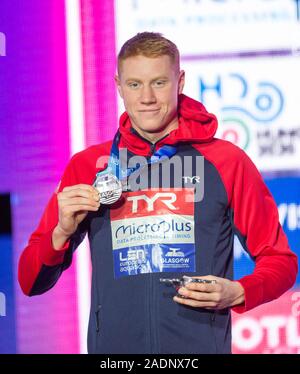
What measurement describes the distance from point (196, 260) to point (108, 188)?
10.8 inches

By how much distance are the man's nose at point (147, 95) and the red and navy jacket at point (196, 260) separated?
99 mm

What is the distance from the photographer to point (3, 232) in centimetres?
273

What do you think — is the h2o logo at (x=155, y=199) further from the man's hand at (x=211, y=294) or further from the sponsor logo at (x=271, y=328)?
the sponsor logo at (x=271, y=328)

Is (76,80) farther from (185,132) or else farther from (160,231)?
(160,231)

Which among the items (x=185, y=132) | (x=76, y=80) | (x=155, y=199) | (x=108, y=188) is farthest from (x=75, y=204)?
(x=76, y=80)

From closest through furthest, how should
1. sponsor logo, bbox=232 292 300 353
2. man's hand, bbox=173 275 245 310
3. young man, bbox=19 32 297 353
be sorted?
1. man's hand, bbox=173 275 245 310
2. young man, bbox=19 32 297 353
3. sponsor logo, bbox=232 292 300 353

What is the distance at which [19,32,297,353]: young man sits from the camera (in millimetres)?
2080

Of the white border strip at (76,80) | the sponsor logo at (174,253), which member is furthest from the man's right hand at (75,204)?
the white border strip at (76,80)

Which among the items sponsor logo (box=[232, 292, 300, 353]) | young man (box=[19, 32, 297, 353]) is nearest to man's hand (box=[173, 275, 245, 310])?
young man (box=[19, 32, 297, 353])

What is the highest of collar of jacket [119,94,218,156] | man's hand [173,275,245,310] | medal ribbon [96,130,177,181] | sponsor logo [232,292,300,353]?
collar of jacket [119,94,218,156]

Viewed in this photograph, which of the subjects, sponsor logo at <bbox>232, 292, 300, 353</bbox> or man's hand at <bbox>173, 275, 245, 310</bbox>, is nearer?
man's hand at <bbox>173, 275, 245, 310</bbox>

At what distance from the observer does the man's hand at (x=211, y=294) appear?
6.39ft

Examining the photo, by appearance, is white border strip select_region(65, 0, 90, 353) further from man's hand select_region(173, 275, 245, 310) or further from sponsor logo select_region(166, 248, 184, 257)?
man's hand select_region(173, 275, 245, 310)
